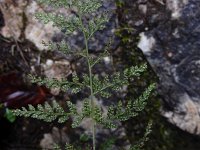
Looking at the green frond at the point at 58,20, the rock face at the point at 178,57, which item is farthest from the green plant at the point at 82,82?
the rock face at the point at 178,57

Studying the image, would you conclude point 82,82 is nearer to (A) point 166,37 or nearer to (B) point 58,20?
(B) point 58,20

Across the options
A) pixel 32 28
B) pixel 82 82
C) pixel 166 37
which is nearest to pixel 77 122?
pixel 82 82

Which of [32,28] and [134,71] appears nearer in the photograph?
[134,71]

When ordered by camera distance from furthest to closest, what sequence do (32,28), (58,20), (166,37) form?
(32,28)
(166,37)
(58,20)

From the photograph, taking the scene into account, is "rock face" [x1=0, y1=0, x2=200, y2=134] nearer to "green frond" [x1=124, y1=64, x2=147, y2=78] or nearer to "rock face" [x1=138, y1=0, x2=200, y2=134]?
"rock face" [x1=138, y1=0, x2=200, y2=134]

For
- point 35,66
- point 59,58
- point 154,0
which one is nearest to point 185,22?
point 154,0

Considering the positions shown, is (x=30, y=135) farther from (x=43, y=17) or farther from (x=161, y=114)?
(x=43, y=17)

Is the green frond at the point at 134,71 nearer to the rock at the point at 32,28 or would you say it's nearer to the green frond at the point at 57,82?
the green frond at the point at 57,82

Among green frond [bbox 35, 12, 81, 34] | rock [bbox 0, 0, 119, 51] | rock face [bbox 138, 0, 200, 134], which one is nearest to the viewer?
green frond [bbox 35, 12, 81, 34]

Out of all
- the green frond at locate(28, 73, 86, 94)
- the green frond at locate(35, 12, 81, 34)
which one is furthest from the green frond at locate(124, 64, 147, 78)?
the green frond at locate(35, 12, 81, 34)
